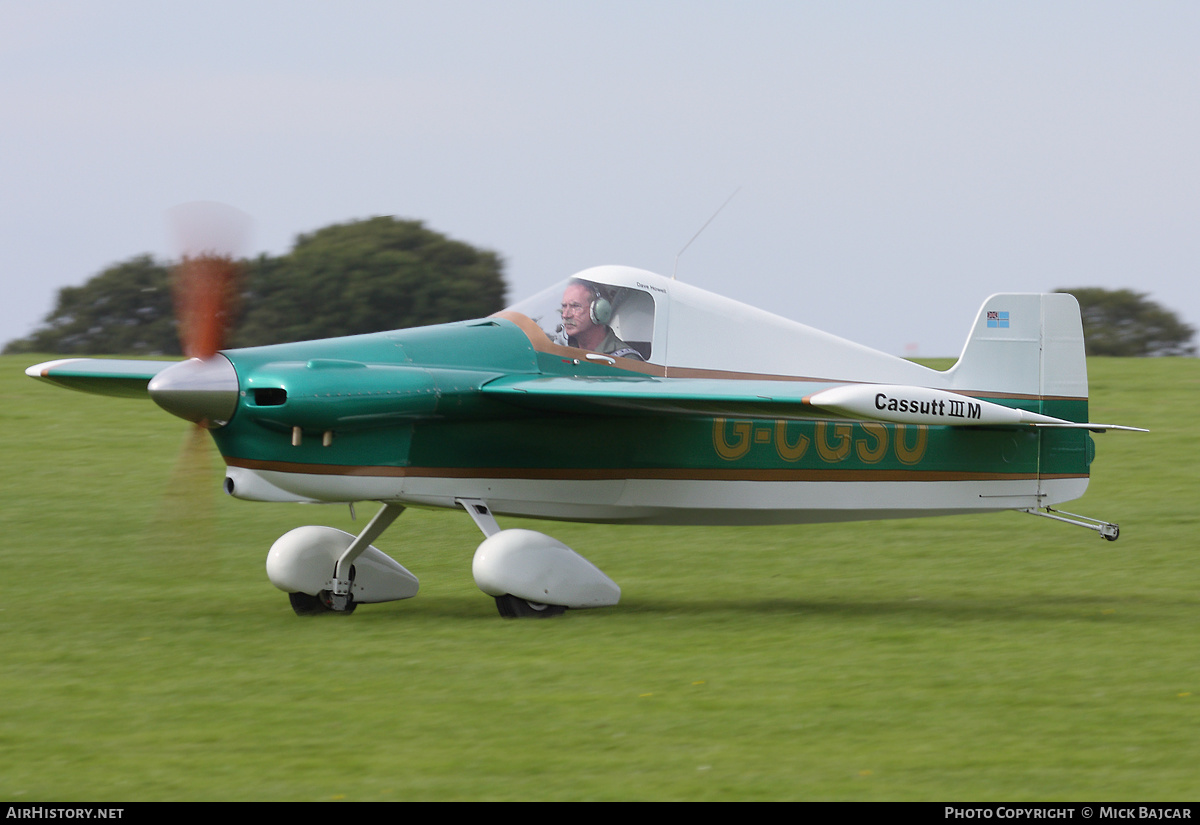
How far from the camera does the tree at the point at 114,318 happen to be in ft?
133

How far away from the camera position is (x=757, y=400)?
30.0ft

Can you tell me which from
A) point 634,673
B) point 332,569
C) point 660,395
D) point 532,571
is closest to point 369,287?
point 332,569

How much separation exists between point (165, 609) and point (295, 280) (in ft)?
105

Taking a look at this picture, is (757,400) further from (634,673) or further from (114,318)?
(114,318)

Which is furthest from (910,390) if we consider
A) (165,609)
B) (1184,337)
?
(1184,337)

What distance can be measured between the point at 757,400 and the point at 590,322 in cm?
181

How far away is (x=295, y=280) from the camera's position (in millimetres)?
41219

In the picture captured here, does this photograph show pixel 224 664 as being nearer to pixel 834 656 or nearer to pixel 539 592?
pixel 539 592

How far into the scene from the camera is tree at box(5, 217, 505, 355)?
39375 millimetres

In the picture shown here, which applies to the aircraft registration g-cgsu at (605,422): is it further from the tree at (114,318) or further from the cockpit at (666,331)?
the tree at (114,318)

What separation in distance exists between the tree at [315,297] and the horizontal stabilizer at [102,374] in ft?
86.5

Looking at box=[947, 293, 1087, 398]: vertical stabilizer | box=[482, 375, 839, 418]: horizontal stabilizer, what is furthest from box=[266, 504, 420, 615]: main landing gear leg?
box=[947, 293, 1087, 398]: vertical stabilizer

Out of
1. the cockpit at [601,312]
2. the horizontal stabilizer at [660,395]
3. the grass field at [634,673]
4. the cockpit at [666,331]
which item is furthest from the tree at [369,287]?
the horizontal stabilizer at [660,395]

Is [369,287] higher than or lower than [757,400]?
higher
